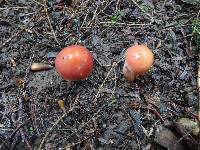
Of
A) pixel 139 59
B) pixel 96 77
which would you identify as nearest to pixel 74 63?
pixel 96 77

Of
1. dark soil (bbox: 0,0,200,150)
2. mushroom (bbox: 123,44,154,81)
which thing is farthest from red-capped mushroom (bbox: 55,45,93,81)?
mushroom (bbox: 123,44,154,81)

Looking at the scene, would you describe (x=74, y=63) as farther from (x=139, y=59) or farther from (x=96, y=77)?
(x=139, y=59)

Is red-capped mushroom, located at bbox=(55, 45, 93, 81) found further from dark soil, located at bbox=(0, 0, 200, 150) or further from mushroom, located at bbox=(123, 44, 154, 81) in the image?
mushroom, located at bbox=(123, 44, 154, 81)

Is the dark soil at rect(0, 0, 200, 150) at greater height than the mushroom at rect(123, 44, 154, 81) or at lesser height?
lesser

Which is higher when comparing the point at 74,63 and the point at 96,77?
the point at 74,63

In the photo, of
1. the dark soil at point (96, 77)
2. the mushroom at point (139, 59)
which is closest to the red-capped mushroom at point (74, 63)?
the dark soil at point (96, 77)

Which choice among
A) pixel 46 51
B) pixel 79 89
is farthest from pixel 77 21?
pixel 79 89

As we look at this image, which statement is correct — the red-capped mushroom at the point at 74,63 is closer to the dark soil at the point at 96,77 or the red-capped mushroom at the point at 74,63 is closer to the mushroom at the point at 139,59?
the dark soil at the point at 96,77
